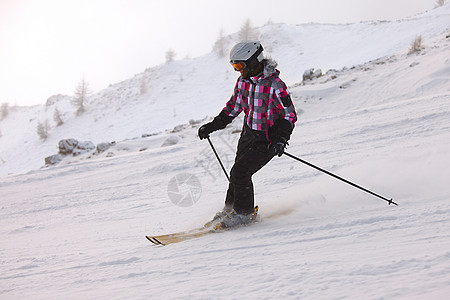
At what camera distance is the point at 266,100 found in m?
2.92

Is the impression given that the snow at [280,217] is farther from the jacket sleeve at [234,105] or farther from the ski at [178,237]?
the jacket sleeve at [234,105]

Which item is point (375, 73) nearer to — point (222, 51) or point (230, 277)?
point (230, 277)

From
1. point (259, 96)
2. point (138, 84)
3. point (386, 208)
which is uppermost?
point (138, 84)

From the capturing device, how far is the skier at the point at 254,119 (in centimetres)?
284

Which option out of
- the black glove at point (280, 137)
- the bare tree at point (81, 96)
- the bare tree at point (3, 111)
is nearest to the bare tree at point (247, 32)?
the bare tree at point (81, 96)

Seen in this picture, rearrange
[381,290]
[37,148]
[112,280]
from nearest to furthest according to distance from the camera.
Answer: [381,290], [112,280], [37,148]

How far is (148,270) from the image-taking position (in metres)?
2.23

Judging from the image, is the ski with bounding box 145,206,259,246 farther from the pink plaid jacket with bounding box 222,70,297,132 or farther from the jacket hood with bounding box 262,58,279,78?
the jacket hood with bounding box 262,58,279,78

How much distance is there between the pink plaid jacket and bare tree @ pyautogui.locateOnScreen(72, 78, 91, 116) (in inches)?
1266

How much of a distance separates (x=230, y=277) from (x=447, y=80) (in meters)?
9.29

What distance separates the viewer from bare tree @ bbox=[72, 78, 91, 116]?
31.7 m

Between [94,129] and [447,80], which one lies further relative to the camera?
[94,129]

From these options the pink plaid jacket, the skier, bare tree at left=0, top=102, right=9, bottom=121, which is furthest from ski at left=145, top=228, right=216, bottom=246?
bare tree at left=0, top=102, right=9, bottom=121

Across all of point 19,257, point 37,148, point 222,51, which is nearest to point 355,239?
point 19,257
